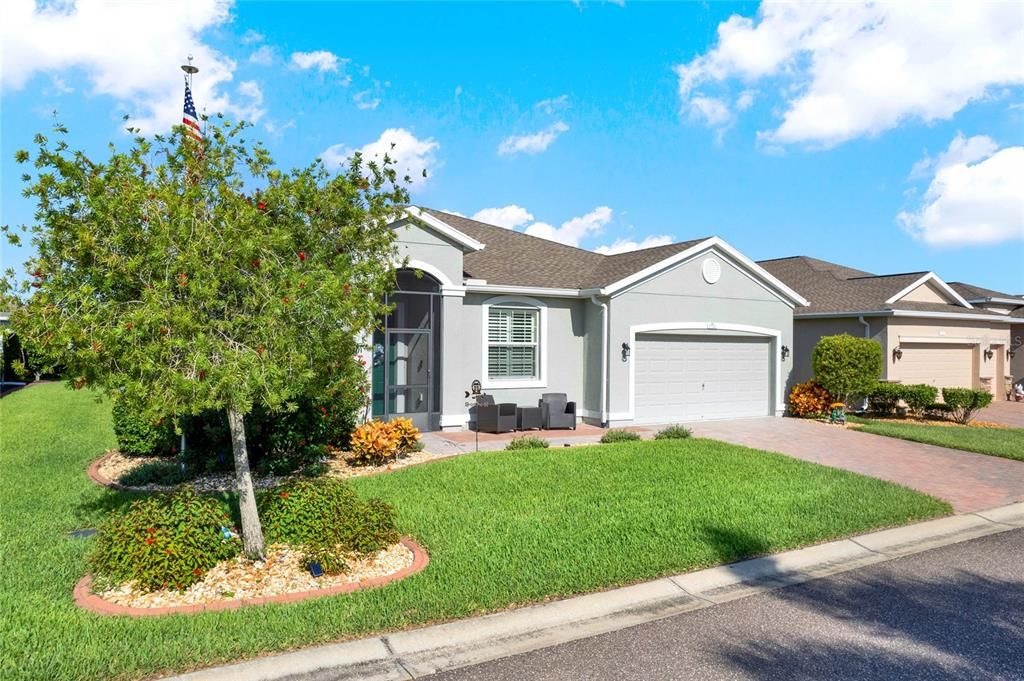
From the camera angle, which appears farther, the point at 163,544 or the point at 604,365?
the point at 604,365

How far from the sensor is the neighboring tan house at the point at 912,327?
19547mm

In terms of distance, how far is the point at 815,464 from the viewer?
36.0 ft

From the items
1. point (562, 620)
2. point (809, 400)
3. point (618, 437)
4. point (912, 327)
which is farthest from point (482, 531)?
point (912, 327)

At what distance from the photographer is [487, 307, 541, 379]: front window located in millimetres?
15047

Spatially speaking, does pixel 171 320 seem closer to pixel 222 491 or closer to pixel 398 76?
pixel 222 491

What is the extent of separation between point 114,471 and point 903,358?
68.5ft

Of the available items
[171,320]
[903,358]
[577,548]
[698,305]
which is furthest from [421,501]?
[903,358]

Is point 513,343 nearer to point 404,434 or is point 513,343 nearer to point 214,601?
point 404,434

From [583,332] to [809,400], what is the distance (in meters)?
6.76

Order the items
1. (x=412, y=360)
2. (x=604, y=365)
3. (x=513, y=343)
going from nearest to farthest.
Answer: (x=412, y=360) → (x=513, y=343) → (x=604, y=365)

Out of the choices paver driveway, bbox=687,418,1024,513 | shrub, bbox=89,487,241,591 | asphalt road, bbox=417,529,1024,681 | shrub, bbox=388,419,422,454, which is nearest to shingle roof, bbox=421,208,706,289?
paver driveway, bbox=687,418,1024,513

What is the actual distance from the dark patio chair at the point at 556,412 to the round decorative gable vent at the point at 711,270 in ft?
16.6

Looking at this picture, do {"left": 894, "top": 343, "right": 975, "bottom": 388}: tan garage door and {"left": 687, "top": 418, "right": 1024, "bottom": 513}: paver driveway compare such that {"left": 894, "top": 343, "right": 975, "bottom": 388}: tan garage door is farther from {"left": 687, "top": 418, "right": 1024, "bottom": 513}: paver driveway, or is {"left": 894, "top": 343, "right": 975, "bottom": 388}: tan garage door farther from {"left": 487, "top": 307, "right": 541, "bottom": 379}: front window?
{"left": 487, "top": 307, "right": 541, "bottom": 379}: front window

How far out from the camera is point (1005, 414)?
19.8 metres
